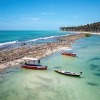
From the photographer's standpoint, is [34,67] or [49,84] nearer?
[49,84]

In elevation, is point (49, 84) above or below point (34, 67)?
below

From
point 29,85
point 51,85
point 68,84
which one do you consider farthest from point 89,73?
point 29,85

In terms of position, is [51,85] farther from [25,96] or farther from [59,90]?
[25,96]

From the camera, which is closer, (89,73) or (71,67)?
(89,73)

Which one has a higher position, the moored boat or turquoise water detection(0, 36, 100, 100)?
the moored boat

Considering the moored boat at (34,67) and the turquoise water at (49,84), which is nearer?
the turquoise water at (49,84)

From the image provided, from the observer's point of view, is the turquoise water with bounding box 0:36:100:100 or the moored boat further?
the moored boat

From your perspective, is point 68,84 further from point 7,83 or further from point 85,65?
point 85,65

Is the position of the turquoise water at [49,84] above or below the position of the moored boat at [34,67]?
below

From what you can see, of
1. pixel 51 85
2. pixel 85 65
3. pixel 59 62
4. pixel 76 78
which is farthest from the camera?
pixel 59 62

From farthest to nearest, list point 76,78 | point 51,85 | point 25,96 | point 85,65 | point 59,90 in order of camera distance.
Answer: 1. point 85,65
2. point 76,78
3. point 51,85
4. point 59,90
5. point 25,96
